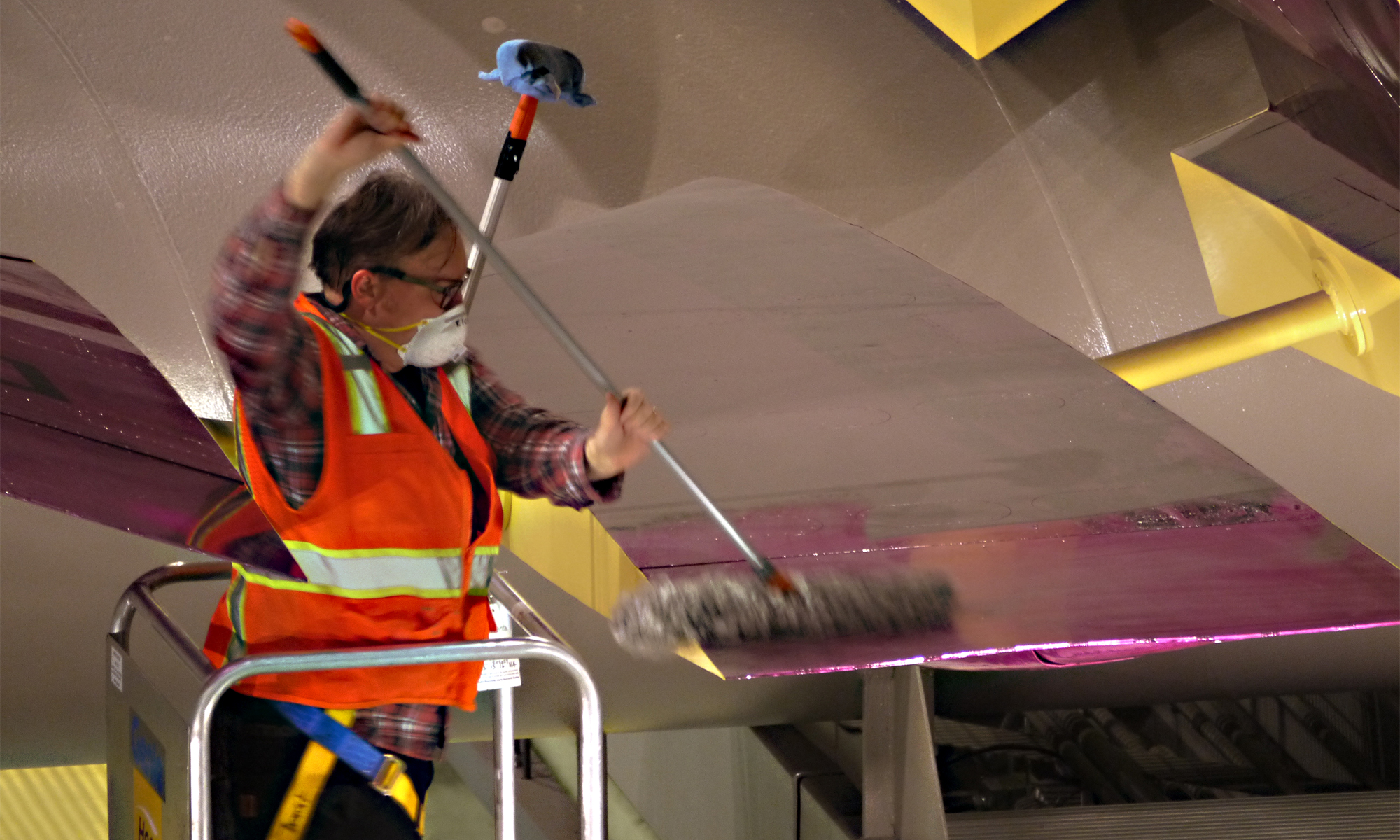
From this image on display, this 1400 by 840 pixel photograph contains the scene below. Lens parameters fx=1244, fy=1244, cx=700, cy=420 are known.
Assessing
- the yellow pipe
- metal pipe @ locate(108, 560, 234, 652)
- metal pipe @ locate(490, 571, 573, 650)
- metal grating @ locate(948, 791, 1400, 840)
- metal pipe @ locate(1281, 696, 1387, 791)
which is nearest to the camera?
metal pipe @ locate(108, 560, 234, 652)

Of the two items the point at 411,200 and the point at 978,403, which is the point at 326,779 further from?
the point at 978,403

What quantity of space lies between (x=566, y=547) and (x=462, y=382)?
0.75 metres

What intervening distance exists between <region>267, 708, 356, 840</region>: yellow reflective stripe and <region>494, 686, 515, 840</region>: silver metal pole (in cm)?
18

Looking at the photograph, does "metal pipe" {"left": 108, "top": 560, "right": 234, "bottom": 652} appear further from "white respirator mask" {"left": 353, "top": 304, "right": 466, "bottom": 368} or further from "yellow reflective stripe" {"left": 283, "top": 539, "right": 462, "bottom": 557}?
"white respirator mask" {"left": 353, "top": 304, "right": 466, "bottom": 368}

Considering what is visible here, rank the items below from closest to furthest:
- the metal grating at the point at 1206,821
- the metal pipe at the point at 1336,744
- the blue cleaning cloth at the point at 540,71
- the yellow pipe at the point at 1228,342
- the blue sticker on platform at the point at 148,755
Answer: the blue sticker on platform at the point at 148,755
the blue cleaning cloth at the point at 540,71
the yellow pipe at the point at 1228,342
the metal grating at the point at 1206,821
the metal pipe at the point at 1336,744

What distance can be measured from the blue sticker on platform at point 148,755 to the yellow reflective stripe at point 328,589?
0.16 meters

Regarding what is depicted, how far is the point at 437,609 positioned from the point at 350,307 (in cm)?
28

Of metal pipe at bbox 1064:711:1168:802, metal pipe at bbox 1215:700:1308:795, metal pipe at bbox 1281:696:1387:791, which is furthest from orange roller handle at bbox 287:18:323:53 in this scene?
metal pipe at bbox 1281:696:1387:791

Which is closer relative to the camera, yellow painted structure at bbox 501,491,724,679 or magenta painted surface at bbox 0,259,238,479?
magenta painted surface at bbox 0,259,238,479

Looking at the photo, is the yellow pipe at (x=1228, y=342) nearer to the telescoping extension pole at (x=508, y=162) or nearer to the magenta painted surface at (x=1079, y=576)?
the magenta painted surface at (x=1079, y=576)

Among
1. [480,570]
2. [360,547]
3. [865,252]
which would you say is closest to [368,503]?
[360,547]

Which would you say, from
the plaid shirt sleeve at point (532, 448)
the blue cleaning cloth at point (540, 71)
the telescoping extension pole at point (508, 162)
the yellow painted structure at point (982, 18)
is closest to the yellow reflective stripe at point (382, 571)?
the plaid shirt sleeve at point (532, 448)

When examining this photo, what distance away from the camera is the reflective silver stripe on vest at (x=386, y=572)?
109 centimetres

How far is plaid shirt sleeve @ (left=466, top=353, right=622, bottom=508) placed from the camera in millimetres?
1168
